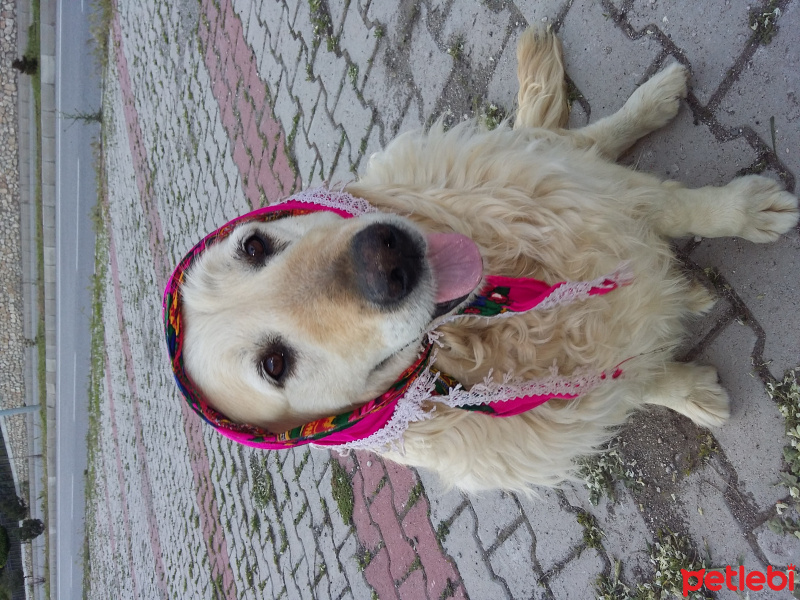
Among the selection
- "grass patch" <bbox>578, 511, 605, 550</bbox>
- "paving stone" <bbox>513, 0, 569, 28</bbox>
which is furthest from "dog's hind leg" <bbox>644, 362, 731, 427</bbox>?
"paving stone" <bbox>513, 0, 569, 28</bbox>

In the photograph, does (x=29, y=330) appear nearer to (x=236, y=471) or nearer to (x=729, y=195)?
(x=236, y=471)

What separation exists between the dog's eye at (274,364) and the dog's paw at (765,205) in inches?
71.2

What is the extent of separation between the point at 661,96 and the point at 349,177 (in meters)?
2.31

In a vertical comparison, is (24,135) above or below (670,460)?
below

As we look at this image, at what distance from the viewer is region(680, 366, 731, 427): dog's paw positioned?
2.36 metres

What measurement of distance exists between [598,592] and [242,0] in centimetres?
597

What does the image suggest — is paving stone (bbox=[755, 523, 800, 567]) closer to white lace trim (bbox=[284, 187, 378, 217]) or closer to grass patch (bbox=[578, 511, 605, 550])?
grass patch (bbox=[578, 511, 605, 550])

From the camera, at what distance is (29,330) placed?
10.4 m

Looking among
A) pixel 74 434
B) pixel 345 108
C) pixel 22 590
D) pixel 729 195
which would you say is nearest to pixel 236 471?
pixel 345 108

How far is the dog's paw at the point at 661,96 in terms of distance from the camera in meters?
2.50

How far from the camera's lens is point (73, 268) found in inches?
384

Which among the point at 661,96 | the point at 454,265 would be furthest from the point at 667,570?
the point at 661,96

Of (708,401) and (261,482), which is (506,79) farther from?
(261,482)

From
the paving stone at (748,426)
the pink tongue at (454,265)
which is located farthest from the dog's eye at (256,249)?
the paving stone at (748,426)
